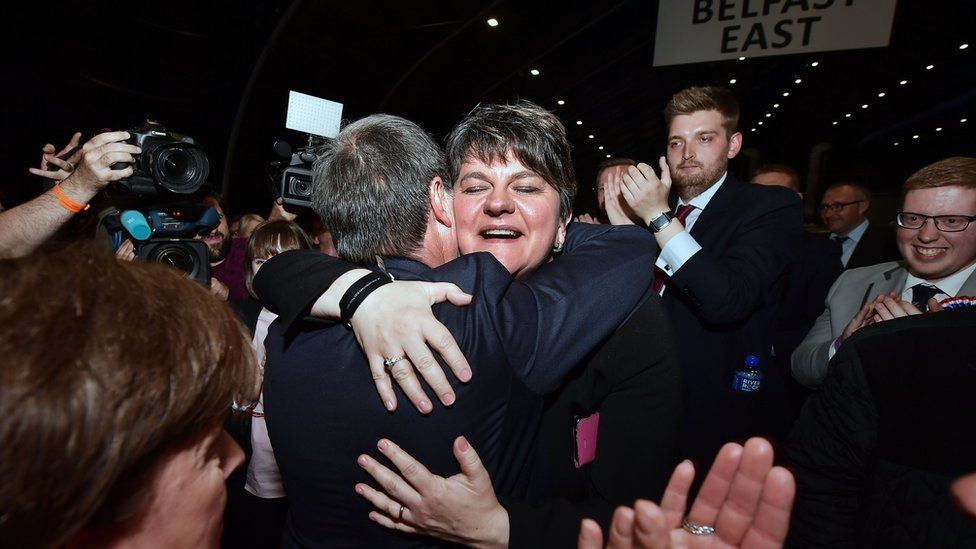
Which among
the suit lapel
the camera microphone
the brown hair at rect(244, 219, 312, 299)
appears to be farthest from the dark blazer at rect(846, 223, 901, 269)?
the camera microphone

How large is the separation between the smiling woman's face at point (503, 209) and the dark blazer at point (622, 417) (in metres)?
0.35

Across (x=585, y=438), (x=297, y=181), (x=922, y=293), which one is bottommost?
(x=585, y=438)

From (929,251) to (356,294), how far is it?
208cm

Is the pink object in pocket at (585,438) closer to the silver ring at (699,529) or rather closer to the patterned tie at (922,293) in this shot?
the silver ring at (699,529)

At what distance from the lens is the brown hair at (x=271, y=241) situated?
7.80ft

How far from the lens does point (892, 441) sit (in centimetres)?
116

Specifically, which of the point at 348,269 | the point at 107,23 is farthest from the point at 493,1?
the point at 348,269

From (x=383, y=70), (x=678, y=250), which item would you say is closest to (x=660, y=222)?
(x=678, y=250)

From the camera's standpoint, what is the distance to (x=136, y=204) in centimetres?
174

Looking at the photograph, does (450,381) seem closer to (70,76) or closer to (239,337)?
(239,337)

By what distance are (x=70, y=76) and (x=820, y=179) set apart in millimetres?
17334

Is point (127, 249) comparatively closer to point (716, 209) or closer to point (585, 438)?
point (585, 438)

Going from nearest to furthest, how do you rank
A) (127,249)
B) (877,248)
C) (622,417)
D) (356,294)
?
(356,294) → (622,417) → (127,249) → (877,248)

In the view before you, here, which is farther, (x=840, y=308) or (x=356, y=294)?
(x=840, y=308)
